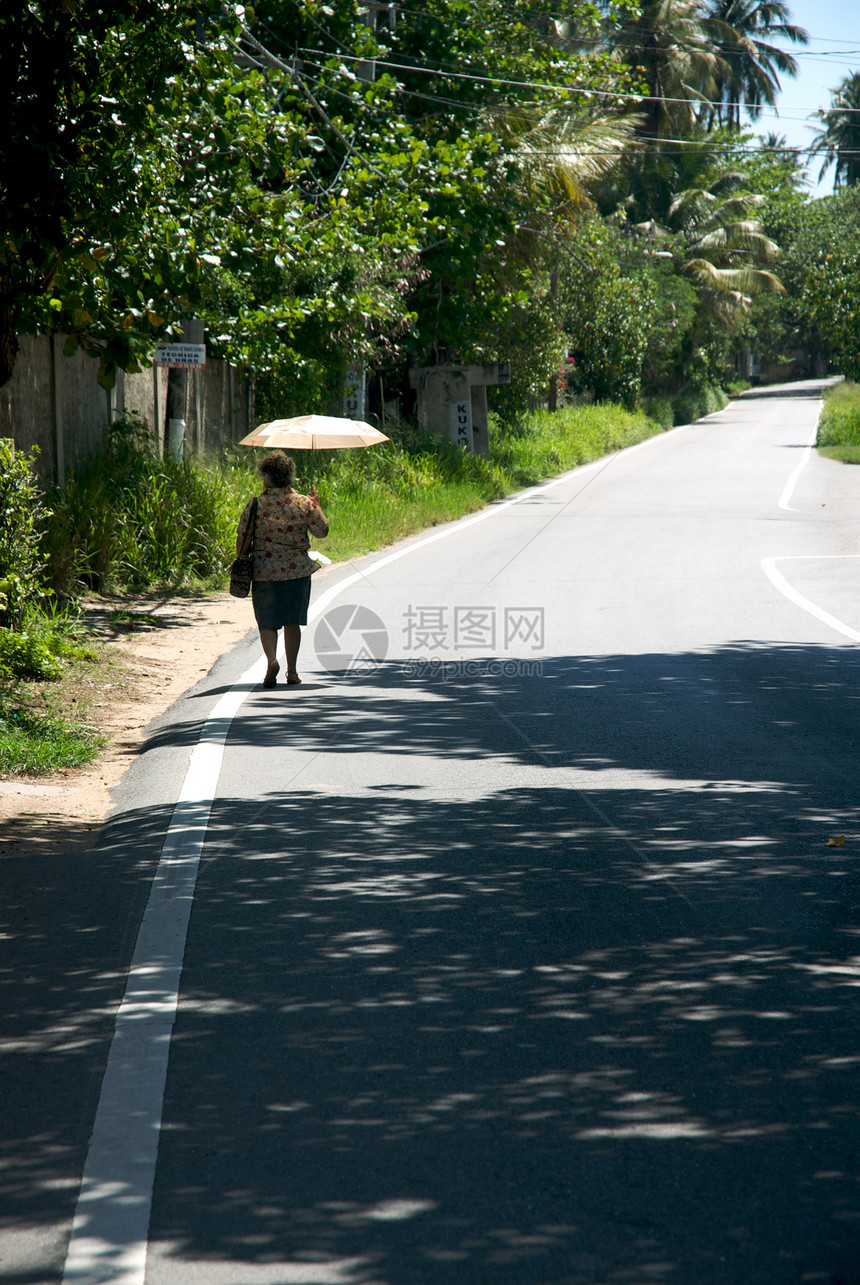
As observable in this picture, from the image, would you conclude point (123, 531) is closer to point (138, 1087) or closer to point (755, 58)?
point (138, 1087)

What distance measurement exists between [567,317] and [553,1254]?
4410 cm

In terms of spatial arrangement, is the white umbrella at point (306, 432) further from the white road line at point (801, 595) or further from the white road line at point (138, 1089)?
the white road line at point (138, 1089)

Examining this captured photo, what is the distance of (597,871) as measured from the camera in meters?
5.59

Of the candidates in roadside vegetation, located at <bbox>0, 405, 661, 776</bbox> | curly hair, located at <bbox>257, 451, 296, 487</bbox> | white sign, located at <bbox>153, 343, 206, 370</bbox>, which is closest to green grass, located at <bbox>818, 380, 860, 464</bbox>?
roadside vegetation, located at <bbox>0, 405, 661, 776</bbox>

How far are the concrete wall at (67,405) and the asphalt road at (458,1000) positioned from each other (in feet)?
17.9

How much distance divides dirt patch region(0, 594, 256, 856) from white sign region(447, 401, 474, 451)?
14593mm

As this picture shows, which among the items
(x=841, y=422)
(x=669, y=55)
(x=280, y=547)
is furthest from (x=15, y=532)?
(x=669, y=55)

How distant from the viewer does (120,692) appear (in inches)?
392

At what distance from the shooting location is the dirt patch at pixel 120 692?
6.70 metres

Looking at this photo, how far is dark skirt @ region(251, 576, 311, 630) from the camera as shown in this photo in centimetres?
973

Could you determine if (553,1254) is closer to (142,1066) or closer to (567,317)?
A: (142,1066)

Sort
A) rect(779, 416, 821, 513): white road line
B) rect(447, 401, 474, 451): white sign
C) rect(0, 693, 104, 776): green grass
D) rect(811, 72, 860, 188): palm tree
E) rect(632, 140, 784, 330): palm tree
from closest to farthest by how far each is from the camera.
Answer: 1. rect(0, 693, 104, 776): green grass
2. rect(779, 416, 821, 513): white road line
3. rect(447, 401, 474, 451): white sign
4. rect(632, 140, 784, 330): palm tree
5. rect(811, 72, 860, 188): palm tree

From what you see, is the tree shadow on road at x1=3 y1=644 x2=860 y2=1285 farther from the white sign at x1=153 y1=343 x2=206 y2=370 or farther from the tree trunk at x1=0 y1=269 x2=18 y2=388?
the white sign at x1=153 y1=343 x2=206 y2=370

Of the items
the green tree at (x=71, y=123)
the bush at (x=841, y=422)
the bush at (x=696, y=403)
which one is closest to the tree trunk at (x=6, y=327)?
the green tree at (x=71, y=123)
